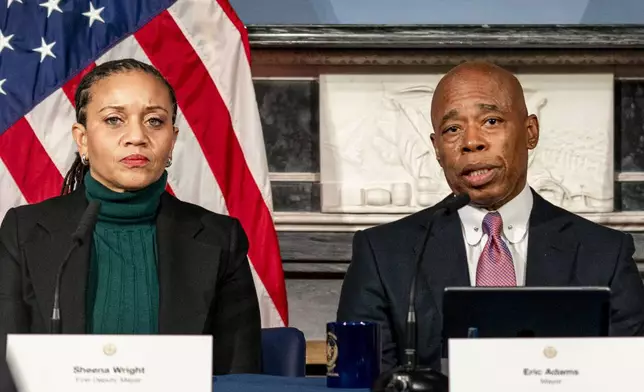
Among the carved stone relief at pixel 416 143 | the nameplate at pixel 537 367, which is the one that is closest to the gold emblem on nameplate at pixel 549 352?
the nameplate at pixel 537 367

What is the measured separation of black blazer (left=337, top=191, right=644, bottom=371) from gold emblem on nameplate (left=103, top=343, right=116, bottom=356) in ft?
2.98

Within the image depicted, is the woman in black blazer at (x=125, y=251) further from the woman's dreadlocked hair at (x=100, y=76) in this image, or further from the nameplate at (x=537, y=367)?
the nameplate at (x=537, y=367)

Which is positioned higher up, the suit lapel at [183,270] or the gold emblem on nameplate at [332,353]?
the suit lapel at [183,270]

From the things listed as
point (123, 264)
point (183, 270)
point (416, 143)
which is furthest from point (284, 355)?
point (416, 143)

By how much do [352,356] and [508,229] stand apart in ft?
2.39

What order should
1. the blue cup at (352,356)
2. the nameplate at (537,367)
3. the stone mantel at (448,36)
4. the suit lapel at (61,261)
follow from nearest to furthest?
the nameplate at (537,367)
the blue cup at (352,356)
the suit lapel at (61,261)
the stone mantel at (448,36)

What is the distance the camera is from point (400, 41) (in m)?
3.52

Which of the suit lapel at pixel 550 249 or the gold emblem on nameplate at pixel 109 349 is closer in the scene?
the gold emblem on nameplate at pixel 109 349

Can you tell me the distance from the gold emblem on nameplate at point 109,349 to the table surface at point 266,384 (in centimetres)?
32

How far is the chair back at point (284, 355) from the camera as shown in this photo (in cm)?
262

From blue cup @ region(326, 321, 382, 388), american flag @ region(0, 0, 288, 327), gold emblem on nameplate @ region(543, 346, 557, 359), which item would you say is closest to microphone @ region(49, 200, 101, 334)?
blue cup @ region(326, 321, 382, 388)

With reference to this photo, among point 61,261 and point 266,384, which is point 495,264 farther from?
point 61,261

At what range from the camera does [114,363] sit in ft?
5.62

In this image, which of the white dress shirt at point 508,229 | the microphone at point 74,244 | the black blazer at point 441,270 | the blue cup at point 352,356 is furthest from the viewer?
the white dress shirt at point 508,229
